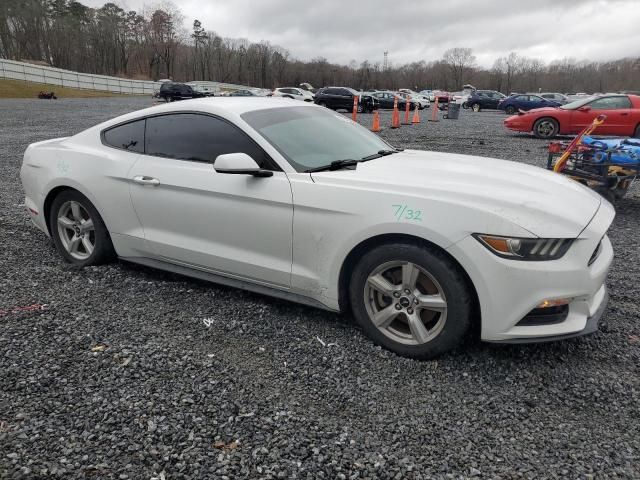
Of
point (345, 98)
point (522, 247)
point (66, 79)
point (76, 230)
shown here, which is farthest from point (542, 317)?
point (66, 79)

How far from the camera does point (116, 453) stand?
2.13 m

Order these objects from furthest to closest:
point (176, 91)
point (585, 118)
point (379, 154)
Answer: point (176, 91) → point (585, 118) → point (379, 154)

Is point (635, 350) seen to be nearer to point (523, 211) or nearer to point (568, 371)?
point (568, 371)

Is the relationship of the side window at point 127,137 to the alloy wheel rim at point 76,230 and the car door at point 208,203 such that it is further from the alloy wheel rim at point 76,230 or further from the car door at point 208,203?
the alloy wheel rim at point 76,230

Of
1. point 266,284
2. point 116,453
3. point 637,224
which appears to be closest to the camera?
point 116,453

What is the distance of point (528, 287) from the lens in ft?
8.13

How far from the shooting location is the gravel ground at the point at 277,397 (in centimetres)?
209

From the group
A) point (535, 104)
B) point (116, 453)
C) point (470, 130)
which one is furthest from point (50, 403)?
point (535, 104)

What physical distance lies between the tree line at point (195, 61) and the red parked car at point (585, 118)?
90809 mm

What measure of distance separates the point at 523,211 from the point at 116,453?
2346 mm

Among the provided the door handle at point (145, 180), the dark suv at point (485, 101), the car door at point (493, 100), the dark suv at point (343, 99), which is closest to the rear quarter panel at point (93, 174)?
the door handle at point (145, 180)

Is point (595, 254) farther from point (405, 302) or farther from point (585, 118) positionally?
point (585, 118)

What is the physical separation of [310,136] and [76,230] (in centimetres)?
230

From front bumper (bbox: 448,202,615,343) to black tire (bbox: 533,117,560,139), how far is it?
14112 millimetres
